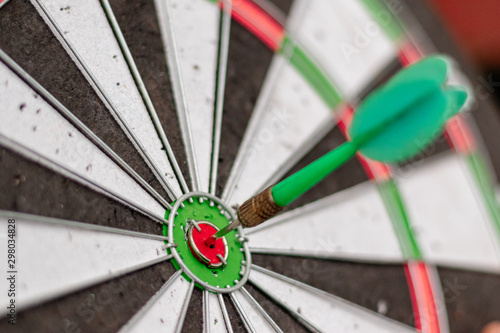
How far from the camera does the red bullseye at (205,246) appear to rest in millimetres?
668

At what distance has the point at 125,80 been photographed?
725 mm

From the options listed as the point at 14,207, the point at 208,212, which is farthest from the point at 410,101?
the point at 14,207

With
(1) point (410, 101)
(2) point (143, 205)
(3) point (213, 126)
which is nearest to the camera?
(1) point (410, 101)

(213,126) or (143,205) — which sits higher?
(213,126)

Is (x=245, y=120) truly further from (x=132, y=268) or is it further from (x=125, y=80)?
(x=132, y=268)

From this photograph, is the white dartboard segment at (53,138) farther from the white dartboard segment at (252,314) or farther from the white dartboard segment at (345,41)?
the white dartboard segment at (345,41)

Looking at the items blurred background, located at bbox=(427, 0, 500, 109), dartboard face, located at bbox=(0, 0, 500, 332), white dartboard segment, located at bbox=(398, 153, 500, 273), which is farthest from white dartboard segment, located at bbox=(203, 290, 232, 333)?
blurred background, located at bbox=(427, 0, 500, 109)

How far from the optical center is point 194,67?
0.83 m

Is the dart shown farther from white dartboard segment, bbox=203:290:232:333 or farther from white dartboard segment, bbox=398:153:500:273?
white dartboard segment, bbox=398:153:500:273

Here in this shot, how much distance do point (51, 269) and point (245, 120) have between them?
0.43m

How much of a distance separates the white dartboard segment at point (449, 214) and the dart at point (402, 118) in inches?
18.8

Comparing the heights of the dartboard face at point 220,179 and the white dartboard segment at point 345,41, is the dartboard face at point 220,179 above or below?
below

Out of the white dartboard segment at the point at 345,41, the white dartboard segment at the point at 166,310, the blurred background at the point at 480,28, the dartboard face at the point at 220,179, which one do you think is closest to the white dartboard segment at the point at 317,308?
the dartboard face at the point at 220,179

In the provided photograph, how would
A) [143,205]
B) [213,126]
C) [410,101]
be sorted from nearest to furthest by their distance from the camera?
[410,101]
[143,205]
[213,126]
